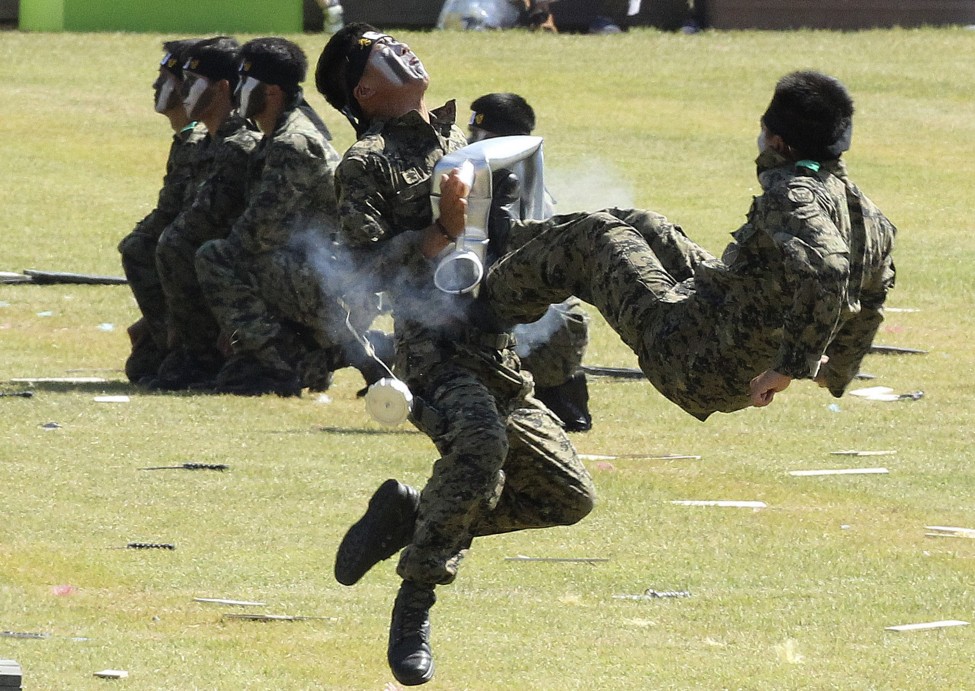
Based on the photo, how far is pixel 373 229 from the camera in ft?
24.7

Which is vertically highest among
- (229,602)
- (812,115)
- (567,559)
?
(812,115)

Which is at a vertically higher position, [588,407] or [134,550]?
[134,550]

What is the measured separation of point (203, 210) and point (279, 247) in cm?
71

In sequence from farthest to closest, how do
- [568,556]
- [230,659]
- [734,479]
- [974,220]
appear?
1. [974,220]
2. [734,479]
3. [568,556]
4. [230,659]

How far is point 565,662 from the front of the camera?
24.8 ft

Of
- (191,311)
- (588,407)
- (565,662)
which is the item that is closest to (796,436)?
(588,407)

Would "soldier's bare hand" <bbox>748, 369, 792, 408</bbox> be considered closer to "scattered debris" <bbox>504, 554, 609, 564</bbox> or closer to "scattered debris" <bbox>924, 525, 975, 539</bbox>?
"scattered debris" <bbox>504, 554, 609, 564</bbox>

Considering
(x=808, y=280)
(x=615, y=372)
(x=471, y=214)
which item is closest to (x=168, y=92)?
(x=615, y=372)

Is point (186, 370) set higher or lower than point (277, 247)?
lower

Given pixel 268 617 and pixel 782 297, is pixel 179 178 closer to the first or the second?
pixel 268 617

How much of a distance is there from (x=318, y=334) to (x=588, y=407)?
76.5 inches

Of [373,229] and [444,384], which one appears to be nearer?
[444,384]

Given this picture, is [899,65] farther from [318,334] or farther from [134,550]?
[134,550]

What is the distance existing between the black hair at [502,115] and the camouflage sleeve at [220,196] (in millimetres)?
2247
